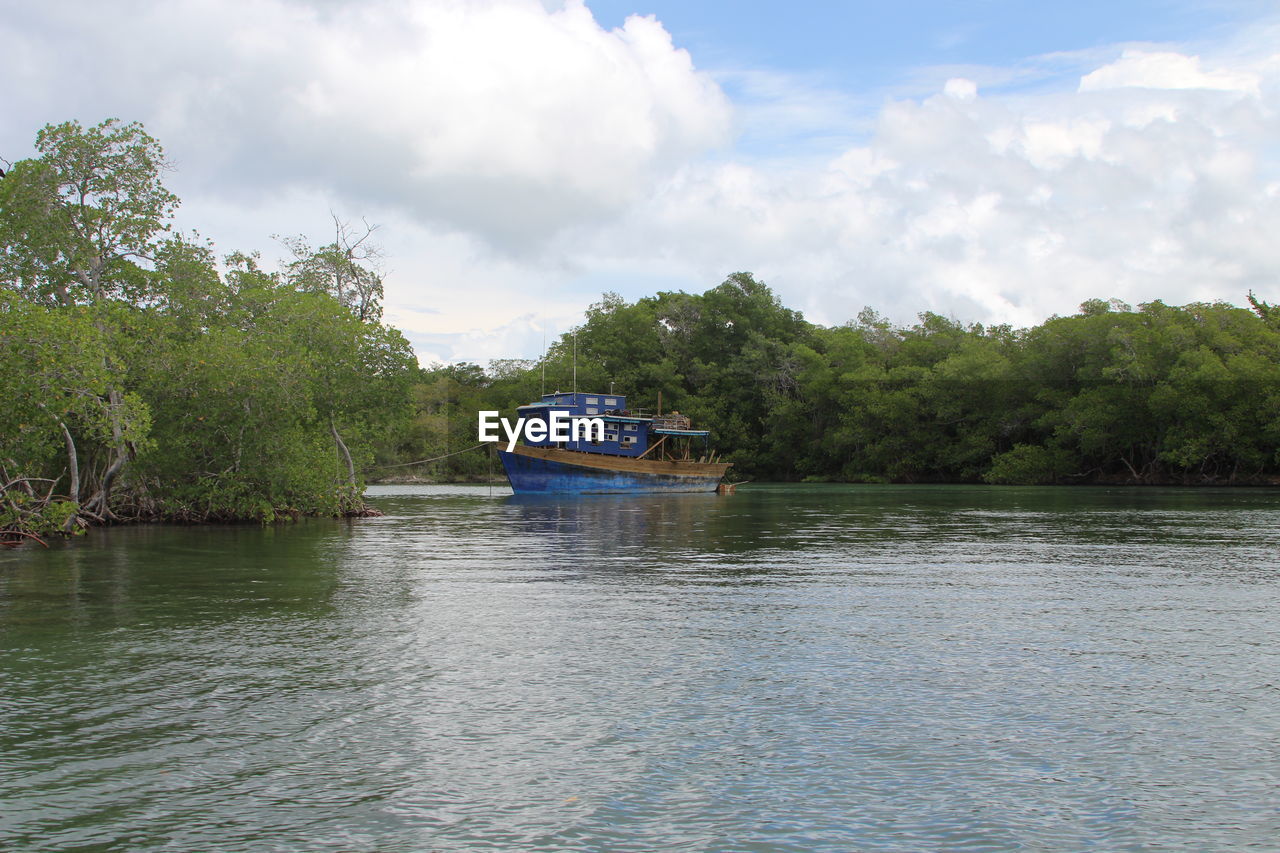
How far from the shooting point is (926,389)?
82000 millimetres

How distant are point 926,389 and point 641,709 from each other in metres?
77.6

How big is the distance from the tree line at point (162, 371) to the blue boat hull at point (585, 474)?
21.4 m

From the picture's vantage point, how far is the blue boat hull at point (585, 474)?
57781 mm

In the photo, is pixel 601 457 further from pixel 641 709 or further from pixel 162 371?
pixel 641 709

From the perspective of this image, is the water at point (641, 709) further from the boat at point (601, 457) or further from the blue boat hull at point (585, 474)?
the boat at point (601, 457)

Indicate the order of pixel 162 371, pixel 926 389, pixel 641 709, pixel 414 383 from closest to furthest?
pixel 641 709 < pixel 162 371 < pixel 414 383 < pixel 926 389

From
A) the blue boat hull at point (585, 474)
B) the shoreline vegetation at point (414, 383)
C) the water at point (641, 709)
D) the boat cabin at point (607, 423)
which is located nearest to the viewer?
the water at point (641, 709)

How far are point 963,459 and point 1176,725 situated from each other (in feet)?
248

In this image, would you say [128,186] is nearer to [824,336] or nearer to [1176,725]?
[1176,725]

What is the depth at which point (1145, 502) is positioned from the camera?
44.3 metres

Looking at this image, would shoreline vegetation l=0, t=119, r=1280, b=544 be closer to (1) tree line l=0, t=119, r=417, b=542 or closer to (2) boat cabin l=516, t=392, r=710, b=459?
(1) tree line l=0, t=119, r=417, b=542

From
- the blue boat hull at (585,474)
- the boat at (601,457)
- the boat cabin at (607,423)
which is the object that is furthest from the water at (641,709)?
the boat cabin at (607,423)

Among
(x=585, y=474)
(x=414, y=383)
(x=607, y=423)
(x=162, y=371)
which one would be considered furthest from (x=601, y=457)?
(x=162, y=371)

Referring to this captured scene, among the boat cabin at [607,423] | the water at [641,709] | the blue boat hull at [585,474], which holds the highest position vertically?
the boat cabin at [607,423]
